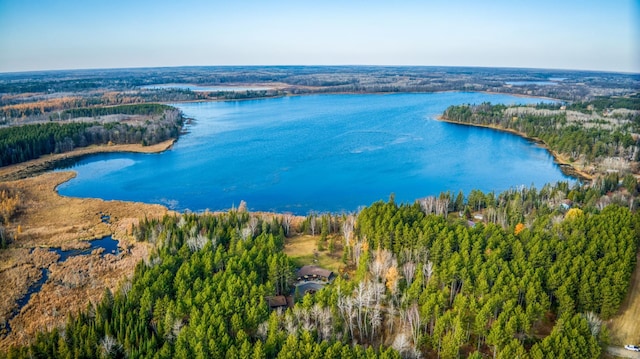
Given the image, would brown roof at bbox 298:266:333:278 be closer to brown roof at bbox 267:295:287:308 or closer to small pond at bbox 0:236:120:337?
brown roof at bbox 267:295:287:308

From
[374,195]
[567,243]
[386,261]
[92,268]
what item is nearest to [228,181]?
[374,195]

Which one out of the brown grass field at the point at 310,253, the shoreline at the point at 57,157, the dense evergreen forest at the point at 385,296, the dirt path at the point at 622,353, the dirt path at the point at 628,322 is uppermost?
the shoreline at the point at 57,157

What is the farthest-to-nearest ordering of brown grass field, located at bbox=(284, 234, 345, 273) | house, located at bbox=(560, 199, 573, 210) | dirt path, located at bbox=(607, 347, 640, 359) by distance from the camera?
house, located at bbox=(560, 199, 573, 210) → brown grass field, located at bbox=(284, 234, 345, 273) → dirt path, located at bbox=(607, 347, 640, 359)

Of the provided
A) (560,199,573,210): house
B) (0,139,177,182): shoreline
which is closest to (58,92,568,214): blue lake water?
(0,139,177,182): shoreline

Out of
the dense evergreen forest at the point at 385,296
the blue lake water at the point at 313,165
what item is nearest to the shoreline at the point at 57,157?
the blue lake water at the point at 313,165

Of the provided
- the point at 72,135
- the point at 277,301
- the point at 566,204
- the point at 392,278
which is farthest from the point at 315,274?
the point at 72,135

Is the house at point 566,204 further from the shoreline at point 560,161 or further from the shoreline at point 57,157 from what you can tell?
the shoreline at point 57,157
